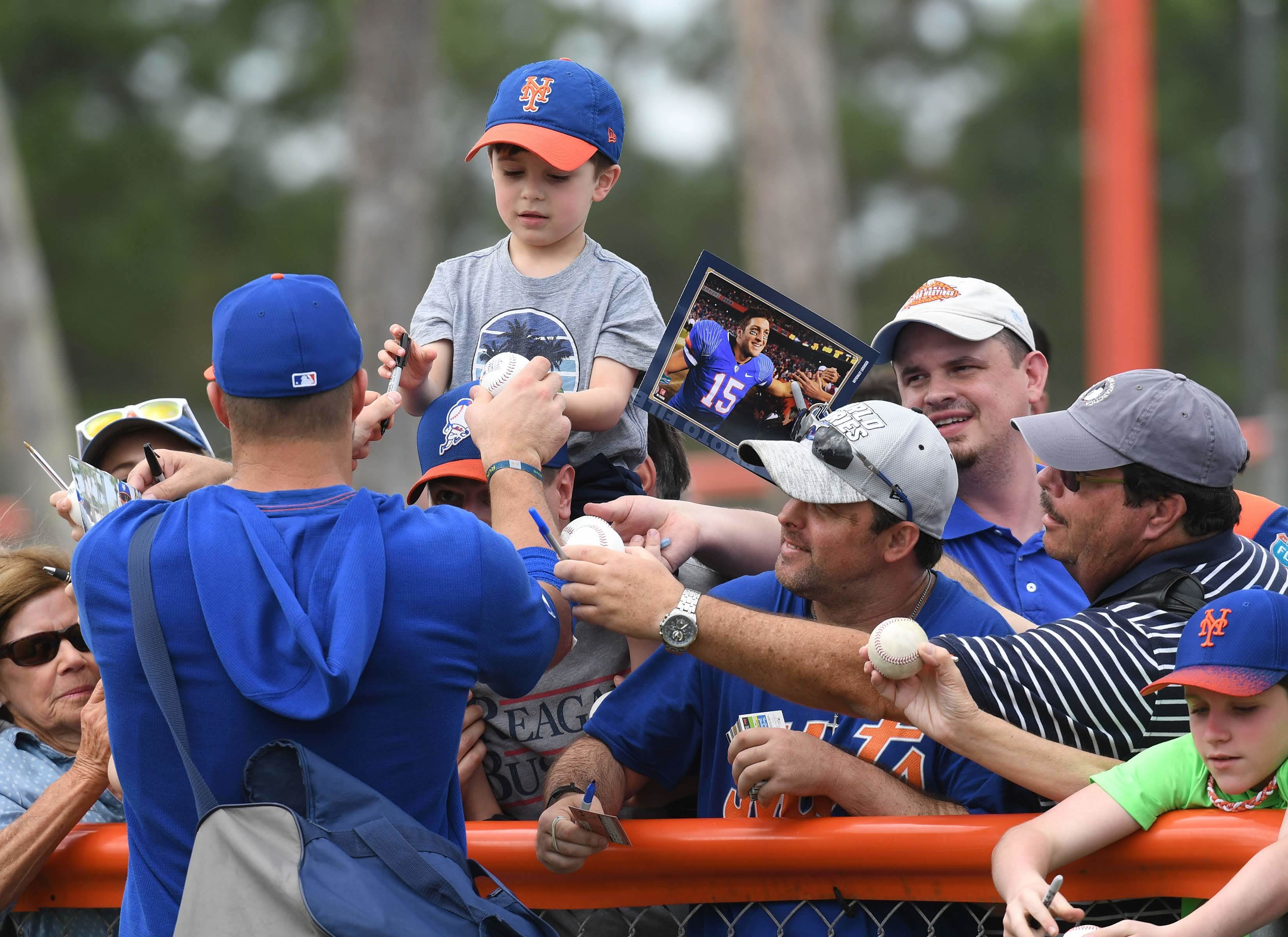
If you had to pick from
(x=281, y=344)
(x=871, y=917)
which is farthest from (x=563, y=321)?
(x=871, y=917)

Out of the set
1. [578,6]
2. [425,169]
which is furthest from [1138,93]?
[578,6]

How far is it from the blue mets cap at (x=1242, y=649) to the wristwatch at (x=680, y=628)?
0.84m

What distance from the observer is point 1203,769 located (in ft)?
8.46

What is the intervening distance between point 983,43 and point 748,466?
24.9 m

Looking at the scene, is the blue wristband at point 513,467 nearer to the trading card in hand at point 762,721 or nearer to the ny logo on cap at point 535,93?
the trading card in hand at point 762,721

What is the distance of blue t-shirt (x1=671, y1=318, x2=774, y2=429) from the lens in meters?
3.33

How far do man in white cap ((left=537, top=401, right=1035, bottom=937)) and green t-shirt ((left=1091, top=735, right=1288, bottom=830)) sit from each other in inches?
11.9

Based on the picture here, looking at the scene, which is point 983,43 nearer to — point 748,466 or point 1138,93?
point 1138,93

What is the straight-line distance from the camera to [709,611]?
9.29ft

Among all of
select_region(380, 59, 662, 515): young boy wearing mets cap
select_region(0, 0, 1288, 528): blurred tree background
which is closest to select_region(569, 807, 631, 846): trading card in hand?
select_region(380, 59, 662, 515): young boy wearing mets cap

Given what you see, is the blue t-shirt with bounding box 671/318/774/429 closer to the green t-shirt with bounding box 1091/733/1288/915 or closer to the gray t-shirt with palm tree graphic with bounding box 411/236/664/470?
the gray t-shirt with palm tree graphic with bounding box 411/236/664/470

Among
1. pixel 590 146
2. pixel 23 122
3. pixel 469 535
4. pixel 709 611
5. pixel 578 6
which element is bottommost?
pixel 709 611

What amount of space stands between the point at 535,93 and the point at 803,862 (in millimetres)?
2013

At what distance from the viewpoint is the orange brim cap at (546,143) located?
12.0ft
